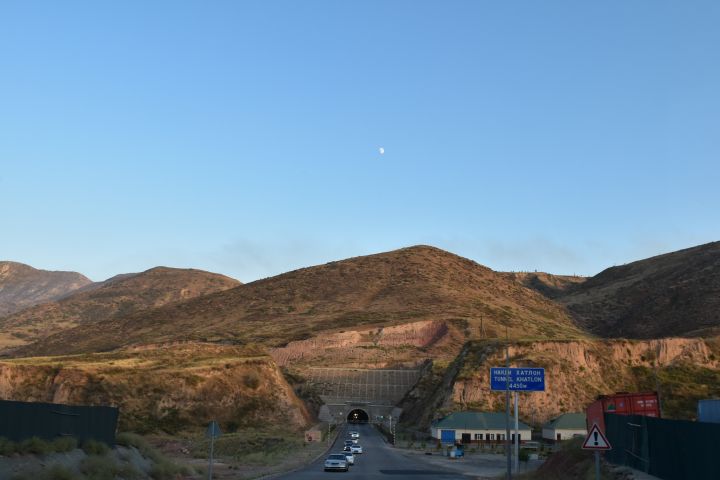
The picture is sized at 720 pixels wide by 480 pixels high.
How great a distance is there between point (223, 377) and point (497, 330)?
264ft

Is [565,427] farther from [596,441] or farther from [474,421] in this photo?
[596,441]

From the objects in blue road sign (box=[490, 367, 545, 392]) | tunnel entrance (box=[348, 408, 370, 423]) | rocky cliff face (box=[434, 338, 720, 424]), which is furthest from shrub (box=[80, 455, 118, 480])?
tunnel entrance (box=[348, 408, 370, 423])

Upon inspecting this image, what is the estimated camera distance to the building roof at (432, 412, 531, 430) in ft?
321

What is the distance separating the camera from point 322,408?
13250 centimetres

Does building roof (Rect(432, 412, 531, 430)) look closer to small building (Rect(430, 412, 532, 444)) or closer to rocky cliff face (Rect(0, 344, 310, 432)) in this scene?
small building (Rect(430, 412, 532, 444))

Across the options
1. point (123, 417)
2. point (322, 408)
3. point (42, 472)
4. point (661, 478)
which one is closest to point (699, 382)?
point (322, 408)

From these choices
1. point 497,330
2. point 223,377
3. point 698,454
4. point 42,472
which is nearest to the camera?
point 698,454

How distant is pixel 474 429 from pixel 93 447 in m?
71.9

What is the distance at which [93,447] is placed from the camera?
3334cm

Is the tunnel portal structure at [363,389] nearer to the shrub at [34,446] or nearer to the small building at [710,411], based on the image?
the small building at [710,411]

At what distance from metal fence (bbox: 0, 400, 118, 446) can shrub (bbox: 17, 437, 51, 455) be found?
332 mm

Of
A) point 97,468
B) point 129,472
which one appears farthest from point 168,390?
point 97,468

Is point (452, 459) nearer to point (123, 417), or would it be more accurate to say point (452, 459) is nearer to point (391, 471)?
point (391, 471)

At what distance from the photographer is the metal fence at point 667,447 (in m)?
22.1
